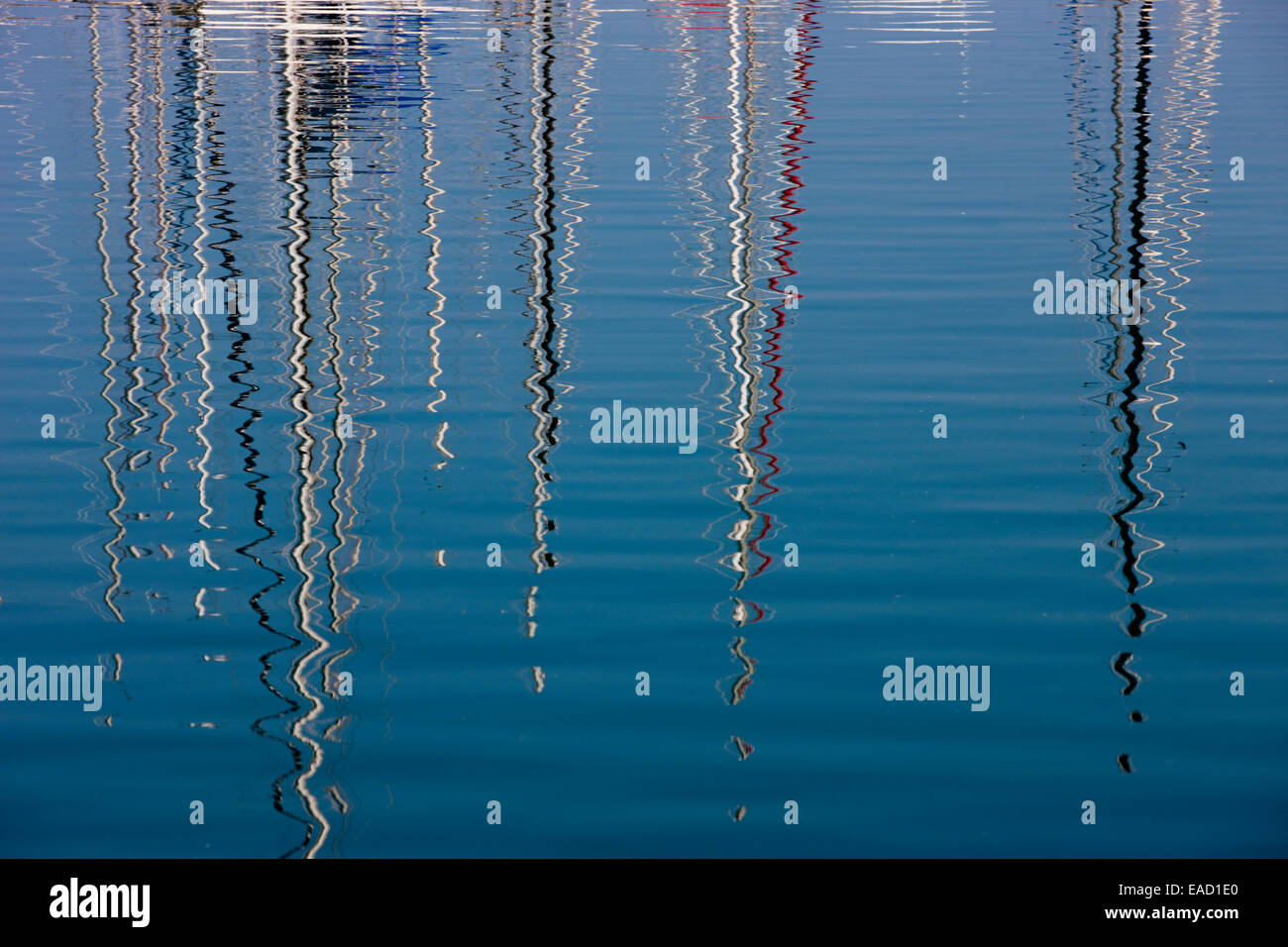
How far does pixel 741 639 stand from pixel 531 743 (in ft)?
4.60

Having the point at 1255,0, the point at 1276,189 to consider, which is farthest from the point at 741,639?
the point at 1255,0

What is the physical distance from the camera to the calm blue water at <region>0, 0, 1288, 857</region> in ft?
22.7

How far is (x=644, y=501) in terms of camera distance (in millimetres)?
9969
